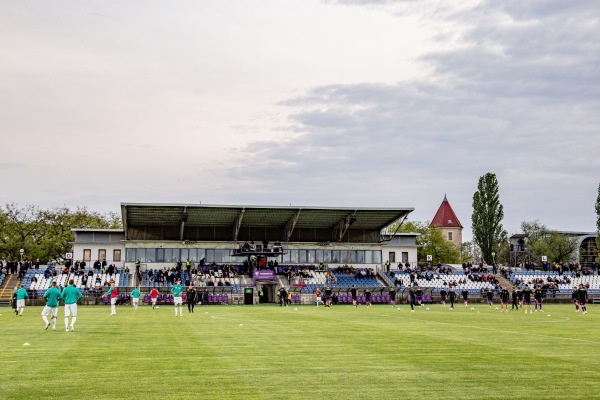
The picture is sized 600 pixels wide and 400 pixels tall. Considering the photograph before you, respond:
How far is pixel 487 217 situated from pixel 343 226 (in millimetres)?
35718

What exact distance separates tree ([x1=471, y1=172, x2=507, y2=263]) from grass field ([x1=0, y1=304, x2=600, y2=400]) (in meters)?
87.7

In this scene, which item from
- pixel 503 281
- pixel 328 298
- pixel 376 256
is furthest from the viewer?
pixel 376 256

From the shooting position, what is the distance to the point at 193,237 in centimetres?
8606

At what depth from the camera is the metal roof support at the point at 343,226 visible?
8456 cm

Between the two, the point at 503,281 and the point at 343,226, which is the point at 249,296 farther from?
the point at 503,281

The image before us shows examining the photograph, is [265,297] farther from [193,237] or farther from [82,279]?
[82,279]

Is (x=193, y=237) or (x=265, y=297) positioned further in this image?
(x=193, y=237)

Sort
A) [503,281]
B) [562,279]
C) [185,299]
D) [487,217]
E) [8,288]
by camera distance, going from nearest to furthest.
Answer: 1. [185,299]
2. [8,288]
3. [562,279]
4. [503,281]
5. [487,217]

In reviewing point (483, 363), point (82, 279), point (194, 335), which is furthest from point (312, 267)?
point (483, 363)

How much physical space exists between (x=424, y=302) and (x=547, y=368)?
56.9 m

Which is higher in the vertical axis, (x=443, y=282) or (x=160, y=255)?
(x=160, y=255)

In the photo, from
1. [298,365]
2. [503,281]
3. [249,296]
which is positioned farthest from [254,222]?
[298,365]

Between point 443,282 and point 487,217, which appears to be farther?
point 487,217

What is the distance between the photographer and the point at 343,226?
87.3m
